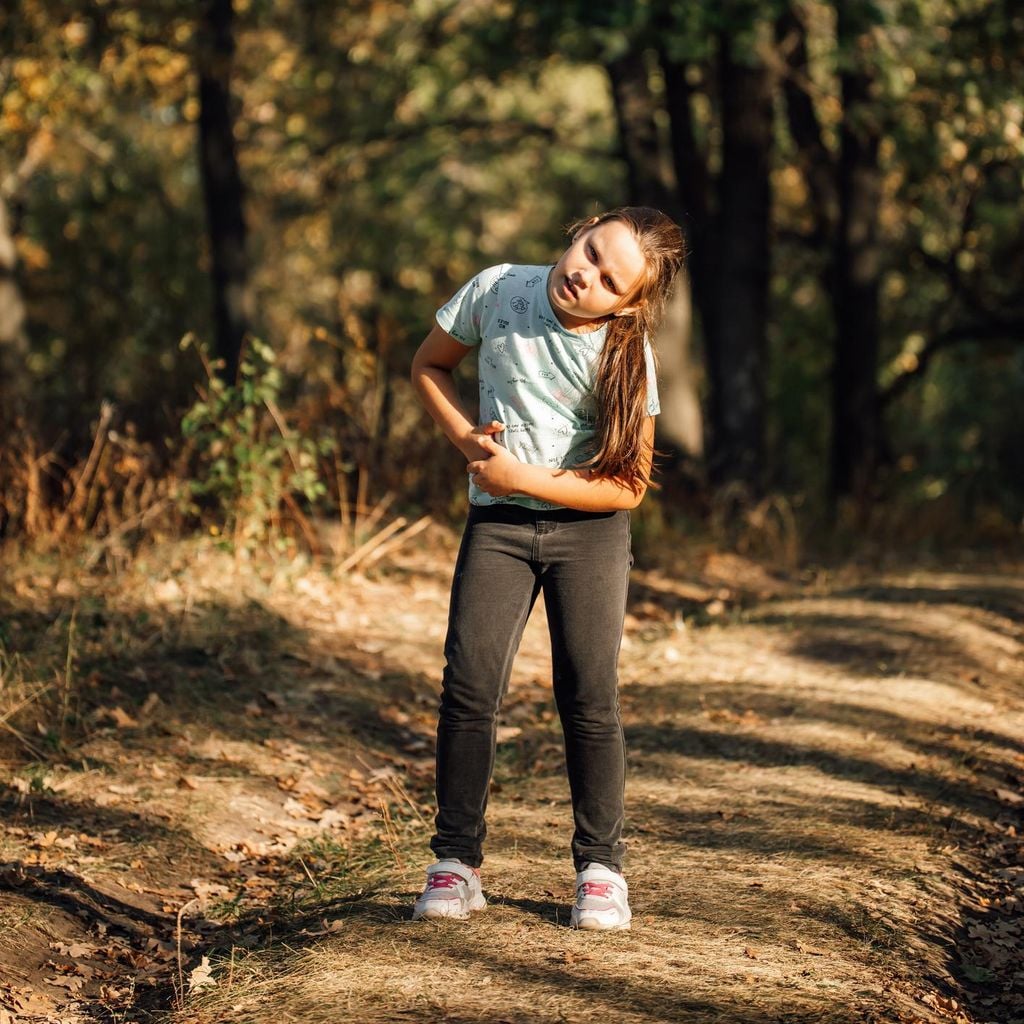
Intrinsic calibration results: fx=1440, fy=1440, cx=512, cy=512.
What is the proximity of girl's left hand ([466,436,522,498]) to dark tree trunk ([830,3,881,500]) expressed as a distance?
9539 millimetres

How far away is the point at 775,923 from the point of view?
13.0 feet

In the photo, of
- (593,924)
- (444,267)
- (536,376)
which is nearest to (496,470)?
(536,376)

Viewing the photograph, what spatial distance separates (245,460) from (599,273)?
158 inches

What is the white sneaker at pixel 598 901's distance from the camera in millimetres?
3766

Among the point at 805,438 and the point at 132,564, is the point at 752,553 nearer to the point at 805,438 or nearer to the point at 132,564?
the point at 132,564

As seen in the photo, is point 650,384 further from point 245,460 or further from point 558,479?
point 245,460

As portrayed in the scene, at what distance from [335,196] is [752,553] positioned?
7.43m

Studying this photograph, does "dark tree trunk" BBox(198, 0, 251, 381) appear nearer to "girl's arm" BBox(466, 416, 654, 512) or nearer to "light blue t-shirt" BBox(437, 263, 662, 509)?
"light blue t-shirt" BBox(437, 263, 662, 509)

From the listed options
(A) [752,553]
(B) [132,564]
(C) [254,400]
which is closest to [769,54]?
(A) [752,553]

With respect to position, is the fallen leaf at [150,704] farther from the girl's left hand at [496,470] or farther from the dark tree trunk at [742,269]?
the dark tree trunk at [742,269]

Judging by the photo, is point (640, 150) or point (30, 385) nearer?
point (30, 385)

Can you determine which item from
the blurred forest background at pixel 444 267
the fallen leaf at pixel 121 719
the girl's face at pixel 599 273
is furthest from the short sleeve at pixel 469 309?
the blurred forest background at pixel 444 267

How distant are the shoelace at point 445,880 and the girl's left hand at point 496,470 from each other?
1.02 metres

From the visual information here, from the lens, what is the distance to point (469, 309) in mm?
3707
